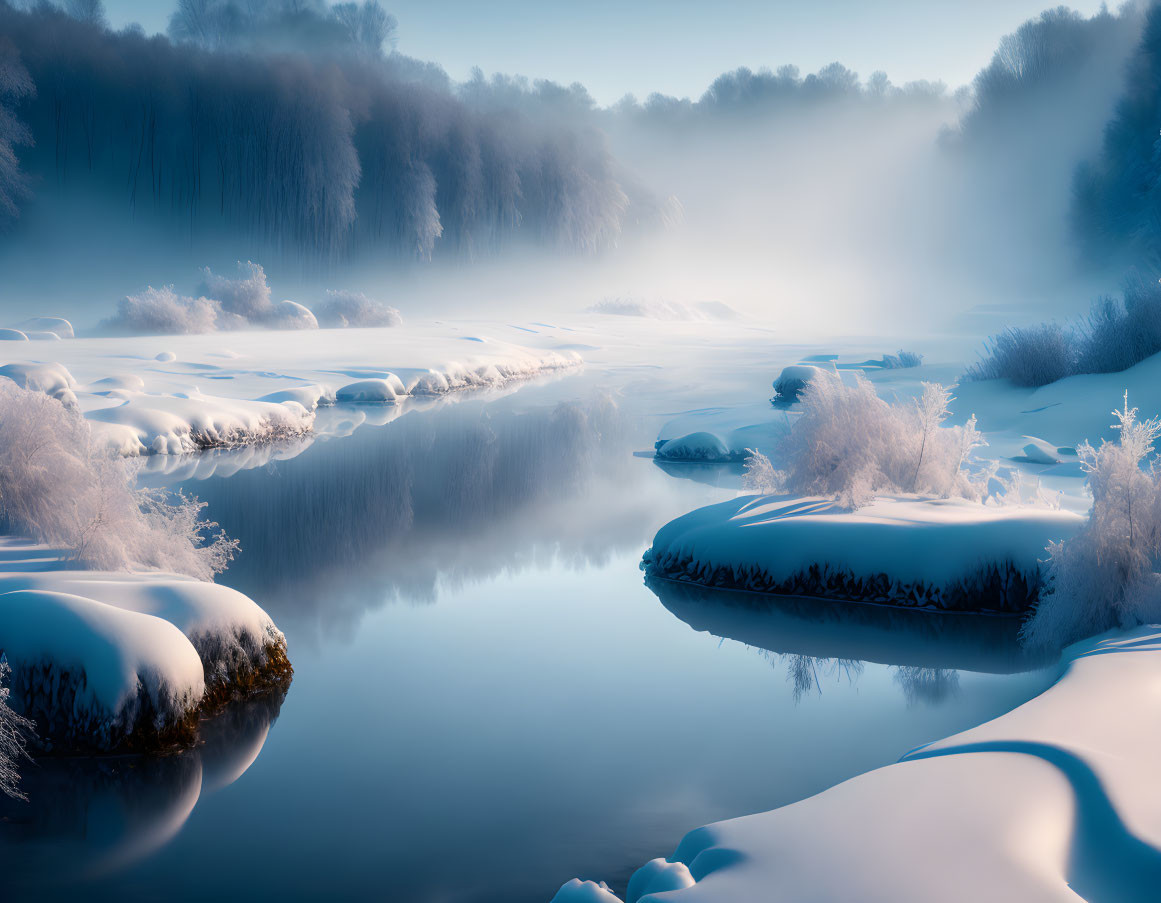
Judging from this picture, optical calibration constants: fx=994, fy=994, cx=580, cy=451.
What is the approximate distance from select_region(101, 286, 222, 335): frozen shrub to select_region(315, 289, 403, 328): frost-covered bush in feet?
17.3

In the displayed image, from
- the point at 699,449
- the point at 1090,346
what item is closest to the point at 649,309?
the point at 1090,346

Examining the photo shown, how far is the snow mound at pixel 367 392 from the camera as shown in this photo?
713 inches

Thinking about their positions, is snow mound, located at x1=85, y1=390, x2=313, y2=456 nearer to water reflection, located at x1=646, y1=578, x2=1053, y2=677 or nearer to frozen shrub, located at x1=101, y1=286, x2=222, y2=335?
water reflection, located at x1=646, y1=578, x2=1053, y2=677

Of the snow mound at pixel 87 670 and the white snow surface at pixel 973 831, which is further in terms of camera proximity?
the snow mound at pixel 87 670

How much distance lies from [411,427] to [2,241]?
54.5ft

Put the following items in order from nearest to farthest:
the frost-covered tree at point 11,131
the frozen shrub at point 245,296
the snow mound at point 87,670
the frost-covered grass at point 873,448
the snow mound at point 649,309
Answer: the snow mound at point 87,670 < the frost-covered grass at point 873,448 < the frost-covered tree at point 11,131 < the frozen shrub at point 245,296 < the snow mound at point 649,309

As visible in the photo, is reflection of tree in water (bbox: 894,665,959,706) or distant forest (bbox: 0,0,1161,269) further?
distant forest (bbox: 0,0,1161,269)

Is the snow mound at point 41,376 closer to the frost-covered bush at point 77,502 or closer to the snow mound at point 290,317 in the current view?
the frost-covered bush at point 77,502

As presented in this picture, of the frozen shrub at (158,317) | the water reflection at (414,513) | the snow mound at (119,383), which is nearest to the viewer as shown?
the water reflection at (414,513)

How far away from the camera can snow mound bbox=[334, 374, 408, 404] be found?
18.1 meters

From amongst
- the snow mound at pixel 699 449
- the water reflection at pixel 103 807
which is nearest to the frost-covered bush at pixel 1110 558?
the water reflection at pixel 103 807

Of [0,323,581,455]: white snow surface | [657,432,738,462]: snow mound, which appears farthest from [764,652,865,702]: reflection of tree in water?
[657,432,738,462]: snow mound

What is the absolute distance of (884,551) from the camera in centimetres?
600

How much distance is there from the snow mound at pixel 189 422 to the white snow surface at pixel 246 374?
2 centimetres
